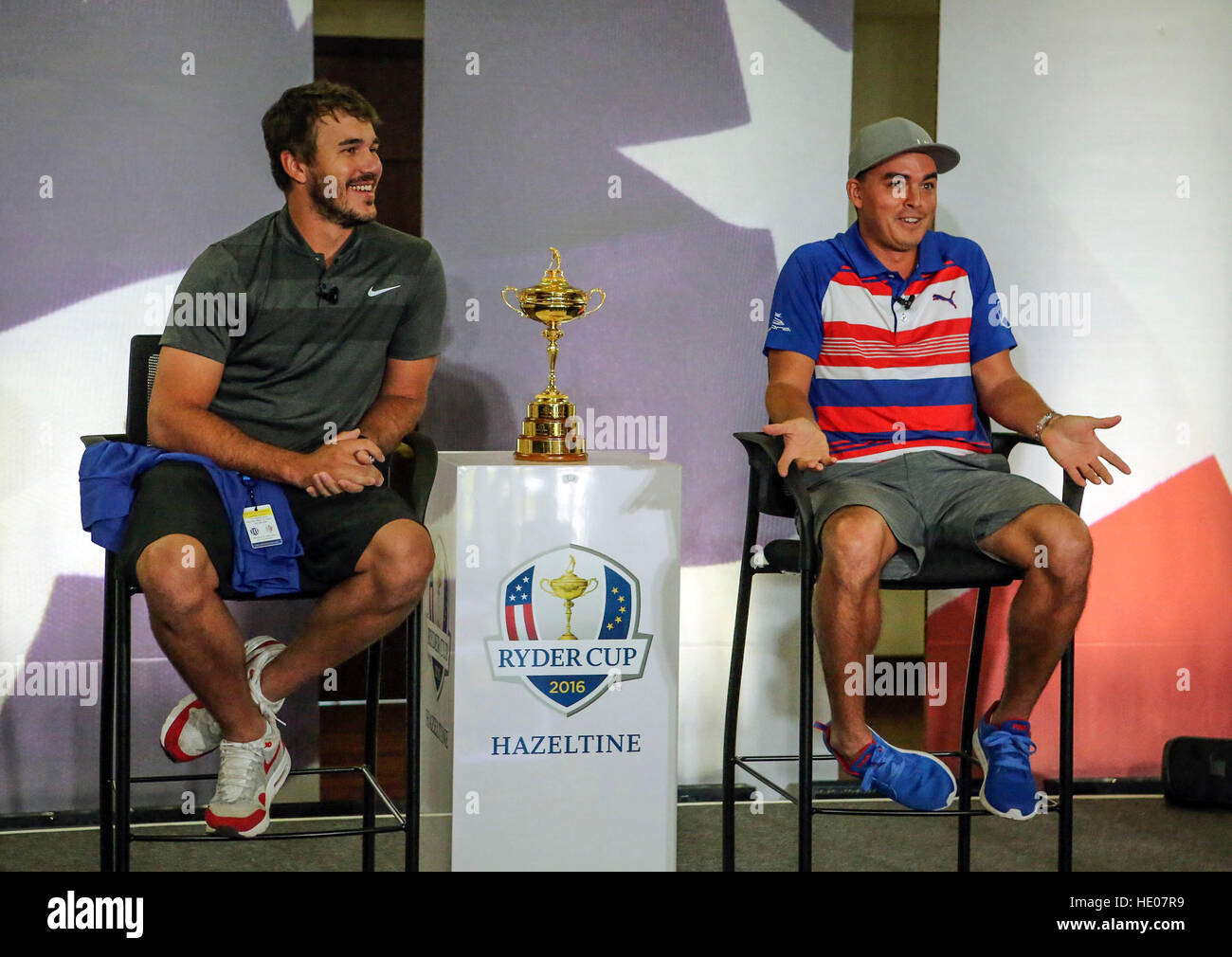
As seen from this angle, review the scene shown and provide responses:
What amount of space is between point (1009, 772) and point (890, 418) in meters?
0.71

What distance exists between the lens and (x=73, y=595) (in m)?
2.95

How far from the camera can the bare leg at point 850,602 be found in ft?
7.29

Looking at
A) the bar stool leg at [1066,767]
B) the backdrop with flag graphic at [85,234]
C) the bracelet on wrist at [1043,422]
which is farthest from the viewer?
the backdrop with flag graphic at [85,234]

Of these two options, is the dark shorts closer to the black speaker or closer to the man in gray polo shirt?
the man in gray polo shirt

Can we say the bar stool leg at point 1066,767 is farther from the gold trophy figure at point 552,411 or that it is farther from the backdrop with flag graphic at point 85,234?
the backdrop with flag graphic at point 85,234

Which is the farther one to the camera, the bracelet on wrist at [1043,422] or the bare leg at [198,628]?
the bracelet on wrist at [1043,422]

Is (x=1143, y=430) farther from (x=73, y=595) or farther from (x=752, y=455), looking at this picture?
(x=73, y=595)

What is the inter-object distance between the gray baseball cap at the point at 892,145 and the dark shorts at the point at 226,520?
45.3 inches

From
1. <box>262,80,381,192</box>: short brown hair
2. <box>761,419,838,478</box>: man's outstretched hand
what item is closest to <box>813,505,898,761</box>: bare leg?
<box>761,419,838,478</box>: man's outstretched hand

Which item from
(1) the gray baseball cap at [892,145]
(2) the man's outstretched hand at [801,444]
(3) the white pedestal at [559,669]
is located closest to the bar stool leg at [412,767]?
(3) the white pedestal at [559,669]

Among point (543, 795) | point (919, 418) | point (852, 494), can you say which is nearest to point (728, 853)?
point (543, 795)

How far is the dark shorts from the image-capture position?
215 centimetres

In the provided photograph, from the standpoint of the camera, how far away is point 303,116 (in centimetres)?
248

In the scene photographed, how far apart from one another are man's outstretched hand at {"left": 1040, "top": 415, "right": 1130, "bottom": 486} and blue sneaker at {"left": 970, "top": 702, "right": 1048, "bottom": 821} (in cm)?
47
